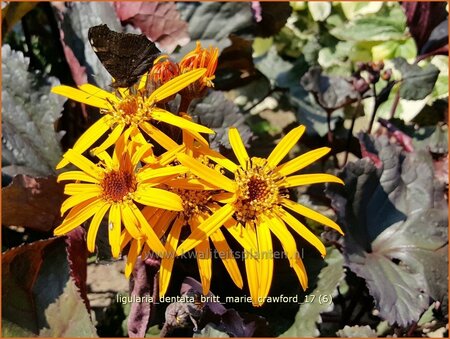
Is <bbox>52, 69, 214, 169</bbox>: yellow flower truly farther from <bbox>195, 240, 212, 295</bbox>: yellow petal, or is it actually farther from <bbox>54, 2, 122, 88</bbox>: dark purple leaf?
<bbox>54, 2, 122, 88</bbox>: dark purple leaf

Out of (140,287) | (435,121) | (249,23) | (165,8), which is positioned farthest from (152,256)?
(435,121)

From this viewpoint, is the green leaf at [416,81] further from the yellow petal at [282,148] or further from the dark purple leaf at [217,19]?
the yellow petal at [282,148]

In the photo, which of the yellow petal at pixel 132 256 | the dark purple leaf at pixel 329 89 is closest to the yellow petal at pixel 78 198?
the yellow petal at pixel 132 256

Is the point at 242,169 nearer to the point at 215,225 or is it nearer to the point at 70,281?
the point at 215,225

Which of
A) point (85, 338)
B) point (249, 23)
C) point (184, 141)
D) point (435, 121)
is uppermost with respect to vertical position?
point (249, 23)

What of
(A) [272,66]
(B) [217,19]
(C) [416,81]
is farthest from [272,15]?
(C) [416,81]
